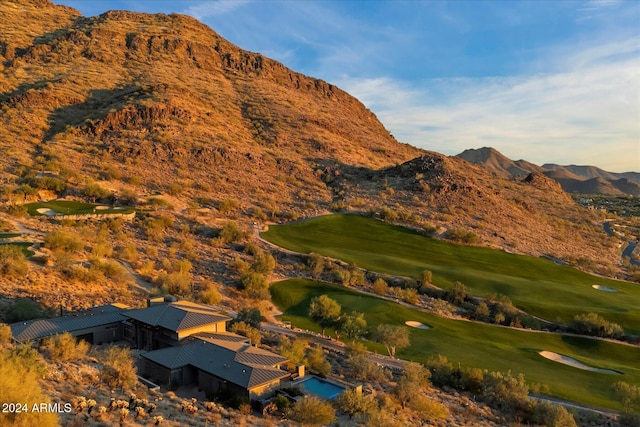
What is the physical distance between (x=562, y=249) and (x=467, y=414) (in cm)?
→ 4766

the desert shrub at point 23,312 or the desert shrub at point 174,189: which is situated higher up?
the desert shrub at point 174,189

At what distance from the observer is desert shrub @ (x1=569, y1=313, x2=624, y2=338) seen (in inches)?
1367

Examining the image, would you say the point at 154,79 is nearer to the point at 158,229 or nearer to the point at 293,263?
the point at 158,229

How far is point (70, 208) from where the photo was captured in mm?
49000

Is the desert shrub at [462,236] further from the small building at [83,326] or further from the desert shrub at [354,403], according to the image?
the small building at [83,326]

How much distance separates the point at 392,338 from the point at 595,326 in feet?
58.8

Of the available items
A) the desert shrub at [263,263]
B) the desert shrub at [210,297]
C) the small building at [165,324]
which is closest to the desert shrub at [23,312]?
the small building at [165,324]

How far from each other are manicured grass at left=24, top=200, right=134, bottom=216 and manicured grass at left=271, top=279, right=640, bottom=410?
2183cm

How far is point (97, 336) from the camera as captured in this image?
82.9 ft

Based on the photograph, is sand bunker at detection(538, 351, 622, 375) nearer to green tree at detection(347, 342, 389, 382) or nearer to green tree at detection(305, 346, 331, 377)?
green tree at detection(347, 342, 389, 382)

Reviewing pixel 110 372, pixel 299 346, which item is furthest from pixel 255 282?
pixel 110 372

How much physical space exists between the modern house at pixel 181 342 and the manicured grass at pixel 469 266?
24.7 m

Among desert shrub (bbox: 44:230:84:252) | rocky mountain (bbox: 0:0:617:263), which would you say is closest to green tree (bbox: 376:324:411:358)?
desert shrub (bbox: 44:230:84:252)

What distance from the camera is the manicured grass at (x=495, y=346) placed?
2675cm
